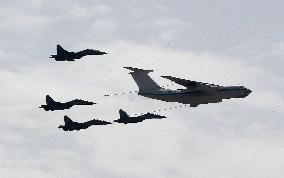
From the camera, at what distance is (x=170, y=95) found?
158m

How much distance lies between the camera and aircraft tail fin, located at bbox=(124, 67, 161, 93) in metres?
165

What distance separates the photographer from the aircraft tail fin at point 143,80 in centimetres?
16451

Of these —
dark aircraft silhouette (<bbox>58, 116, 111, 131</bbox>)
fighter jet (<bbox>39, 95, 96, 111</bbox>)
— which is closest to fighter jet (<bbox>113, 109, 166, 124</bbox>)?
dark aircraft silhouette (<bbox>58, 116, 111, 131</bbox>)

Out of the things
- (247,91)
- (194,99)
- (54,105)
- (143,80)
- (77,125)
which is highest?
(143,80)

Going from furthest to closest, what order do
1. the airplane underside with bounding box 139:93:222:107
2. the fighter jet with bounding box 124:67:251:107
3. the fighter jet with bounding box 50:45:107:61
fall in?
the airplane underside with bounding box 139:93:222:107
the fighter jet with bounding box 124:67:251:107
the fighter jet with bounding box 50:45:107:61

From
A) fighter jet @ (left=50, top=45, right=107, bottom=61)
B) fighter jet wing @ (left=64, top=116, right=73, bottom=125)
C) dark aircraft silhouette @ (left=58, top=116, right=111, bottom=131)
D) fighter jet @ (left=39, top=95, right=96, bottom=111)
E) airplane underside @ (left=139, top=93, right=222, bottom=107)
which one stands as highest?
fighter jet @ (left=50, top=45, right=107, bottom=61)

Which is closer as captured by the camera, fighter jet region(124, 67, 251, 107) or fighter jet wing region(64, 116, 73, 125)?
fighter jet region(124, 67, 251, 107)

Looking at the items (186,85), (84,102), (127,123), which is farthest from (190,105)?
(84,102)

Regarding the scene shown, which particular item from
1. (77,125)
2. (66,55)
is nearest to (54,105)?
(77,125)

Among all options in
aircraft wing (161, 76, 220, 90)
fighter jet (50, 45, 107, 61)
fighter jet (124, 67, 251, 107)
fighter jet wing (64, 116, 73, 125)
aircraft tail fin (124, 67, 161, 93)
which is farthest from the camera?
aircraft tail fin (124, 67, 161, 93)

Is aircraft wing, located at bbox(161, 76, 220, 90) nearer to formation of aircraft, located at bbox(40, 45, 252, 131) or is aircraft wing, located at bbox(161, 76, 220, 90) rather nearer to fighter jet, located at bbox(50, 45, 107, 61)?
formation of aircraft, located at bbox(40, 45, 252, 131)

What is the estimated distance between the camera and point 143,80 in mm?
166500

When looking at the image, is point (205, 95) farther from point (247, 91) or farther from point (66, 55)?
point (66, 55)

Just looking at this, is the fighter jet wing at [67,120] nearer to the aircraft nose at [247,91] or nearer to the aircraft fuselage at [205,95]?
the aircraft fuselage at [205,95]
